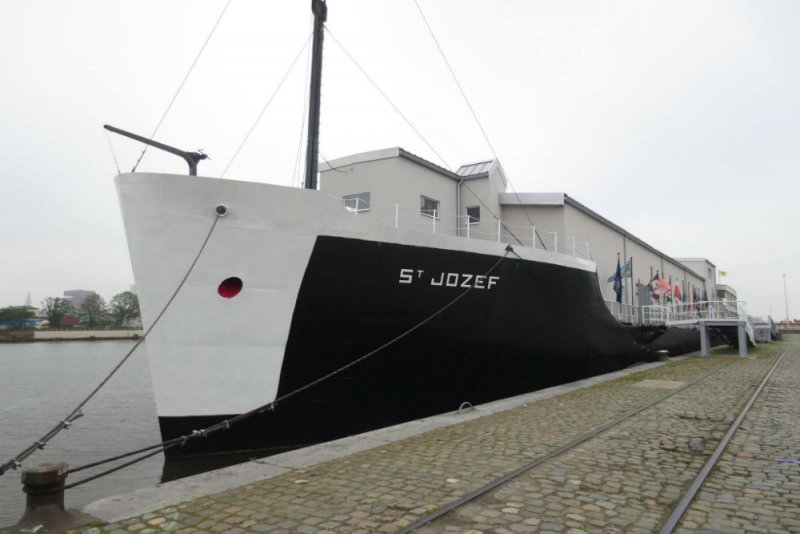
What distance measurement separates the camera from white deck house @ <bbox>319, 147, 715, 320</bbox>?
11.0 metres

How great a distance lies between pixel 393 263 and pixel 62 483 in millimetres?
5220

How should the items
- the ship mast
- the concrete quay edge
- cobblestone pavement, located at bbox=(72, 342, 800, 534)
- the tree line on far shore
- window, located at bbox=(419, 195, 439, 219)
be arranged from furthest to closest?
the tree line on far shore → window, located at bbox=(419, 195, 439, 219) → the ship mast → the concrete quay edge → cobblestone pavement, located at bbox=(72, 342, 800, 534)

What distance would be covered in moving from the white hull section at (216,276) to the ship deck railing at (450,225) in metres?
1.95

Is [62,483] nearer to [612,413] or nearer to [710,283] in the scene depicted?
[612,413]

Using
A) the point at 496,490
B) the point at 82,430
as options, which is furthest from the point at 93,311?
the point at 496,490

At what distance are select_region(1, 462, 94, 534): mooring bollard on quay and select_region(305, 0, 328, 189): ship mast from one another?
211 inches

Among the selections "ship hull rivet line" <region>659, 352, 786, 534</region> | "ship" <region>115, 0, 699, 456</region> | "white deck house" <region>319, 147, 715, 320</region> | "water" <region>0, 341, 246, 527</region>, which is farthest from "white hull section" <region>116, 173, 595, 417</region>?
"ship hull rivet line" <region>659, 352, 786, 534</region>

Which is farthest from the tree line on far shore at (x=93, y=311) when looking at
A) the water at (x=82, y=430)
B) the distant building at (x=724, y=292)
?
the distant building at (x=724, y=292)

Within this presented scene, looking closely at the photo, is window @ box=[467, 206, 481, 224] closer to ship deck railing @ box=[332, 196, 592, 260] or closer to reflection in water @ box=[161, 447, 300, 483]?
ship deck railing @ box=[332, 196, 592, 260]

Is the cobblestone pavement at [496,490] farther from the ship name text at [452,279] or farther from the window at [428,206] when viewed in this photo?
the window at [428,206]

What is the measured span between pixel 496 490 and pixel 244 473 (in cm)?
257

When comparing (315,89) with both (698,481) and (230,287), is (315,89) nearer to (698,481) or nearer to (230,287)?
(230,287)

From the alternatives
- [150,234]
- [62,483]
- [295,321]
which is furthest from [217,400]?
[62,483]

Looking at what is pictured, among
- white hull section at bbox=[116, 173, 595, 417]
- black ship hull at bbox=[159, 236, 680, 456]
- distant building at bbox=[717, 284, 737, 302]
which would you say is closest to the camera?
white hull section at bbox=[116, 173, 595, 417]
